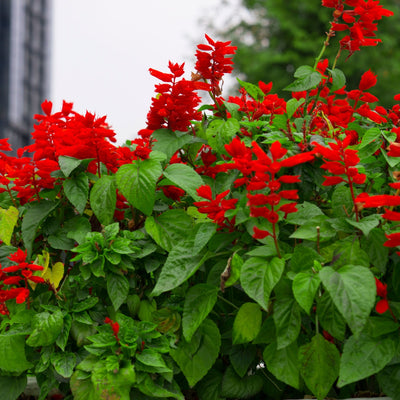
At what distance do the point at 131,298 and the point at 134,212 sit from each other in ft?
0.84

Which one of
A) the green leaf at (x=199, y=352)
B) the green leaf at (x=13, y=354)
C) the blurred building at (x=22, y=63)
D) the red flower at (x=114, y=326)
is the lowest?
the blurred building at (x=22, y=63)

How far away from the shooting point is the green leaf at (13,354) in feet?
4.53

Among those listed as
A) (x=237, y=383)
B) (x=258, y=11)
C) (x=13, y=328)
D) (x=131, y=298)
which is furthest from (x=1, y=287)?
(x=258, y=11)

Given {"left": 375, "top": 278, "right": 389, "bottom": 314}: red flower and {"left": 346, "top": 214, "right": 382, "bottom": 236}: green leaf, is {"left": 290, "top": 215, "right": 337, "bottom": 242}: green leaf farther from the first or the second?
{"left": 375, "top": 278, "right": 389, "bottom": 314}: red flower

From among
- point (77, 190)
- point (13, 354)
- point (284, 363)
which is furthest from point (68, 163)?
point (284, 363)

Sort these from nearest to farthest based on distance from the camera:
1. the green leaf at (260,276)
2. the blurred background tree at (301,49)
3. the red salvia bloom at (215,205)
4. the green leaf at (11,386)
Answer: the green leaf at (260,276), the red salvia bloom at (215,205), the green leaf at (11,386), the blurred background tree at (301,49)

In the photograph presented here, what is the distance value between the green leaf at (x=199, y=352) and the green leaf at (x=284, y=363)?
0.48ft

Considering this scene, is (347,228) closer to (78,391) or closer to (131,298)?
(131,298)

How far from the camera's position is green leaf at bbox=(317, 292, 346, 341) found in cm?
114

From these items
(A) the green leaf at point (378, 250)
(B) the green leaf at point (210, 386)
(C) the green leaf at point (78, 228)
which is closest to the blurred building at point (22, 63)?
(C) the green leaf at point (78, 228)

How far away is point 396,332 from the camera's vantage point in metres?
1.19

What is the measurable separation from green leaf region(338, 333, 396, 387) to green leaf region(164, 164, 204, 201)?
1.72 feet

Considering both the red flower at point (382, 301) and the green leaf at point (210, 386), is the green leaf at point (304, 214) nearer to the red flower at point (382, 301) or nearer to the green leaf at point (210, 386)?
the red flower at point (382, 301)

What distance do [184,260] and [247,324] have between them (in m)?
0.22
